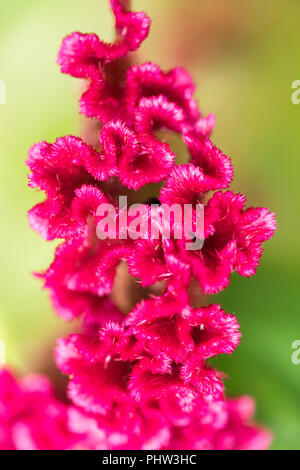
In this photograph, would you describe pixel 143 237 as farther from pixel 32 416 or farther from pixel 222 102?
pixel 32 416

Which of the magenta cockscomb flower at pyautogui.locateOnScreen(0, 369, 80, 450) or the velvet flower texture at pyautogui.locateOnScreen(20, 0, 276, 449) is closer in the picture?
the velvet flower texture at pyautogui.locateOnScreen(20, 0, 276, 449)

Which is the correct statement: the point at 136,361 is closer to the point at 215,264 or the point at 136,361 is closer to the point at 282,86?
the point at 215,264

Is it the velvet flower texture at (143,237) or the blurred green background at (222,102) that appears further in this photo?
the blurred green background at (222,102)

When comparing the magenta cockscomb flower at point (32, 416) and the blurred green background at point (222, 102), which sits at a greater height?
the blurred green background at point (222, 102)

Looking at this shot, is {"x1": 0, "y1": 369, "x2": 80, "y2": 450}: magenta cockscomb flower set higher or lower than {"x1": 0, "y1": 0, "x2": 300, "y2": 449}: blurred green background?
lower

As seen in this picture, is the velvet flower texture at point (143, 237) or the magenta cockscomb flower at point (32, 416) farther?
the magenta cockscomb flower at point (32, 416)
